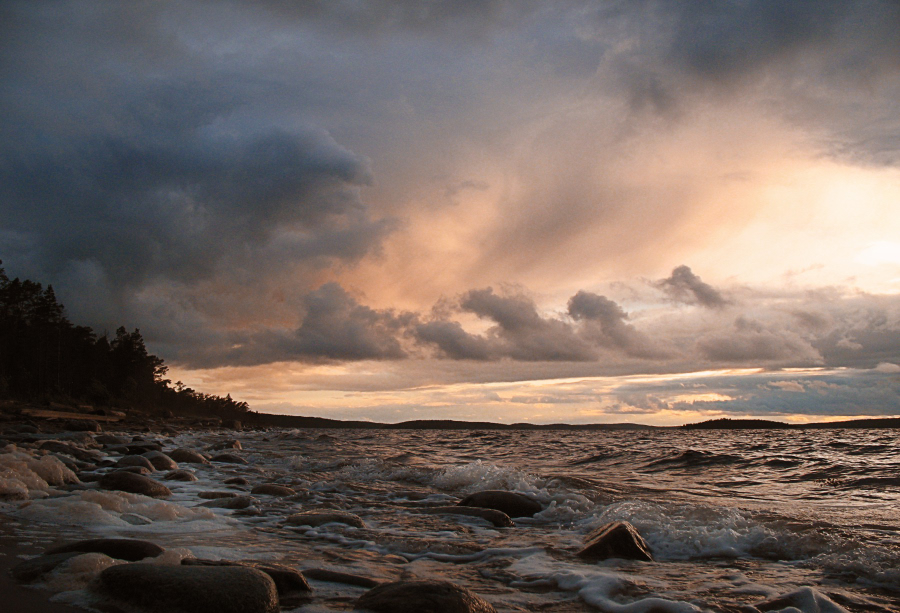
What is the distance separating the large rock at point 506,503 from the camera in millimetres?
8531

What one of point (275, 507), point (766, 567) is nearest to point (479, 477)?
point (275, 507)

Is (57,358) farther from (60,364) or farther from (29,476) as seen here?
(29,476)

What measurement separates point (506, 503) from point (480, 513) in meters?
0.73

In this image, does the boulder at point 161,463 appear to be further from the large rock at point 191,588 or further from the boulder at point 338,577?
the large rock at point 191,588

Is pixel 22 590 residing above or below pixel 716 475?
above

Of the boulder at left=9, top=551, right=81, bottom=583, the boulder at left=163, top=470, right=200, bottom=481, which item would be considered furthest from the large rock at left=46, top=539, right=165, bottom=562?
the boulder at left=163, top=470, right=200, bottom=481

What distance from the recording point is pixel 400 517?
319 inches

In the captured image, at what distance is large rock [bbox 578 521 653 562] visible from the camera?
5.73m

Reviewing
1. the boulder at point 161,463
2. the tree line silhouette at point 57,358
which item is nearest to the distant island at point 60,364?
the tree line silhouette at point 57,358

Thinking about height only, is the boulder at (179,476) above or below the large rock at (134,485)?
below

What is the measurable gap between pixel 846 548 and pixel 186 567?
6379mm

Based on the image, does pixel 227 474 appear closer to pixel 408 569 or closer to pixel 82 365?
pixel 408 569

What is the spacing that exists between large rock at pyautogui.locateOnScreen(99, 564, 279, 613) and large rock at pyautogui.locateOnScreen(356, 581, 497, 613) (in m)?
0.67

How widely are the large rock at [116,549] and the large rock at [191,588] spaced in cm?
71
